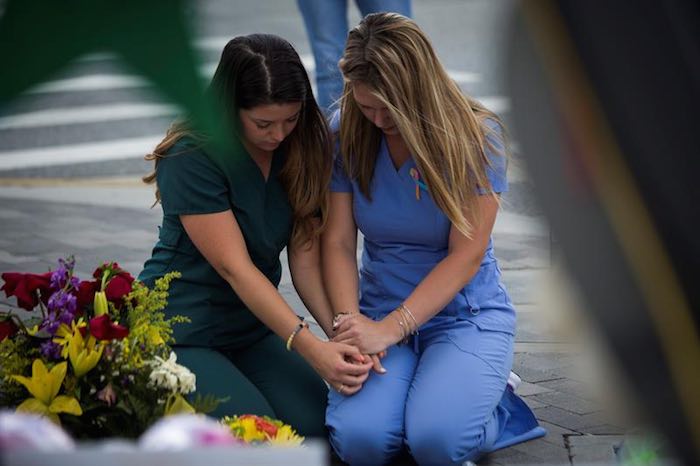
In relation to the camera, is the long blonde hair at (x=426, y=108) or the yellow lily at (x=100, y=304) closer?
Answer: the yellow lily at (x=100, y=304)

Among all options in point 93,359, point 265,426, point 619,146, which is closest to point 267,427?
point 265,426

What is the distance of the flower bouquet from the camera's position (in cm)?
240

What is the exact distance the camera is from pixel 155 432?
118 centimetres

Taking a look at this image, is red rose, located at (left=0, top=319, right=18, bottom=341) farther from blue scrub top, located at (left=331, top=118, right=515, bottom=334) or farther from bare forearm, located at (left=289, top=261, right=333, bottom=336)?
blue scrub top, located at (left=331, top=118, right=515, bottom=334)

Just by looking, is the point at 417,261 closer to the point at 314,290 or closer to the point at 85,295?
the point at 314,290

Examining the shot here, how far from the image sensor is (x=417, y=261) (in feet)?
9.87

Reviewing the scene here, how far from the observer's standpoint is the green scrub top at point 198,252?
2763mm

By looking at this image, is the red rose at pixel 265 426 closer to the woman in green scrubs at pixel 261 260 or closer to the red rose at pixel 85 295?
the woman in green scrubs at pixel 261 260

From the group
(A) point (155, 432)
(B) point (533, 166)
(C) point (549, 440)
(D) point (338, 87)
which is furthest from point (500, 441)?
(B) point (533, 166)

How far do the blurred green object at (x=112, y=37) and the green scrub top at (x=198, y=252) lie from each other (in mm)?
1863

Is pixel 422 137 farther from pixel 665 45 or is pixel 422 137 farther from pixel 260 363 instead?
pixel 665 45

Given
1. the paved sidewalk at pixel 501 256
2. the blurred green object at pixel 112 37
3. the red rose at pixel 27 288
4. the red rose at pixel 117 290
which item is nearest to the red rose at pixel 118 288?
the red rose at pixel 117 290

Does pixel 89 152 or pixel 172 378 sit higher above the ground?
pixel 172 378

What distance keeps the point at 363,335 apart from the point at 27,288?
2.61 feet
